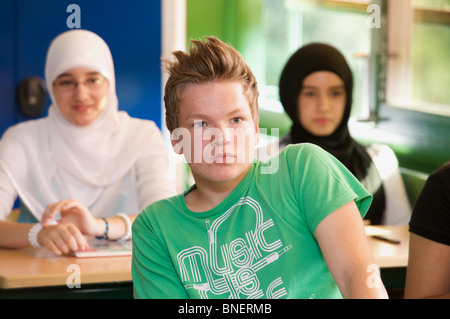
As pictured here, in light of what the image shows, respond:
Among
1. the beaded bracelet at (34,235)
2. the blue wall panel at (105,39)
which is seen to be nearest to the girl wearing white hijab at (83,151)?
the beaded bracelet at (34,235)

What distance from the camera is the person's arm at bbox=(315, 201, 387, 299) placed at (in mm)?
1030

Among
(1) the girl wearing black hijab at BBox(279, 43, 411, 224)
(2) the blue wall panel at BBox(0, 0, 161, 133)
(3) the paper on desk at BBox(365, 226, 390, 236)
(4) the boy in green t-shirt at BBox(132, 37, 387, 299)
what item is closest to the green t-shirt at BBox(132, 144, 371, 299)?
(4) the boy in green t-shirt at BBox(132, 37, 387, 299)

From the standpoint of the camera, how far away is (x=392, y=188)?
2.94 m

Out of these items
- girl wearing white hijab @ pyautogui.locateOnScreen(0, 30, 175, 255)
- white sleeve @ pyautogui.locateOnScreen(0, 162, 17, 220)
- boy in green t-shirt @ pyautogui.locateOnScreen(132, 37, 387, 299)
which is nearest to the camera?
boy in green t-shirt @ pyautogui.locateOnScreen(132, 37, 387, 299)

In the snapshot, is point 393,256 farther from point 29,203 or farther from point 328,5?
point 328,5

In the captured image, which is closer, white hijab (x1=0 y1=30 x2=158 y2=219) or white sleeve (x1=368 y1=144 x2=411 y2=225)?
white hijab (x1=0 y1=30 x2=158 y2=219)

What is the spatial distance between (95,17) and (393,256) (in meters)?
2.21

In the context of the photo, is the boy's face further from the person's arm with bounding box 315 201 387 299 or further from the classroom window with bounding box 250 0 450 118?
the classroom window with bounding box 250 0 450 118

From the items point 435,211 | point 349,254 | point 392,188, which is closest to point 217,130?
point 349,254

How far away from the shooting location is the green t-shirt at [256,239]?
1.20 metres

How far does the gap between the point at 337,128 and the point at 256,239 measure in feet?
5.91

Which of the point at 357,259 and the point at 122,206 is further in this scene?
the point at 122,206
